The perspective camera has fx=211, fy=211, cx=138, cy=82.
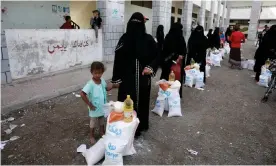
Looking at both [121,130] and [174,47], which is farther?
[174,47]

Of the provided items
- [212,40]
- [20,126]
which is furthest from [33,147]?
[212,40]

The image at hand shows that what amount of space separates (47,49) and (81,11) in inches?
228

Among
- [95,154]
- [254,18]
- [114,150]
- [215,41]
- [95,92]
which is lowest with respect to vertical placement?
[95,154]

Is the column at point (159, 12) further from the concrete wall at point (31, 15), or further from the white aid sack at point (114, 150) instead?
the white aid sack at point (114, 150)

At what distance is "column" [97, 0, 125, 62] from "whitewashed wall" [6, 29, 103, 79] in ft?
1.72

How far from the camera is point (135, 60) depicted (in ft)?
8.86

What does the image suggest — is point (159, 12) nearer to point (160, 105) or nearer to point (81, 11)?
point (81, 11)

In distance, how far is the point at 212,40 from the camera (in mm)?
10180

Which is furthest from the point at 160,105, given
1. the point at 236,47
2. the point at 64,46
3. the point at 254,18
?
the point at 254,18

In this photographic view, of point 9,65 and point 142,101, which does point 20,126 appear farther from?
point 9,65

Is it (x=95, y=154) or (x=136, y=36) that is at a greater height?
(x=136, y=36)

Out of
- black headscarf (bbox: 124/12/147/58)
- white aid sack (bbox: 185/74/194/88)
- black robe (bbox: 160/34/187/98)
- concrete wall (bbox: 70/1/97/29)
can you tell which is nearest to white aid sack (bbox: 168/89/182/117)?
black robe (bbox: 160/34/187/98)

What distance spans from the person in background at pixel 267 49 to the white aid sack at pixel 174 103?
424cm

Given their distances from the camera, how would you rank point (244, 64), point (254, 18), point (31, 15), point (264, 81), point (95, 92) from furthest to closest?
point (254, 18)
point (244, 64)
point (31, 15)
point (264, 81)
point (95, 92)
